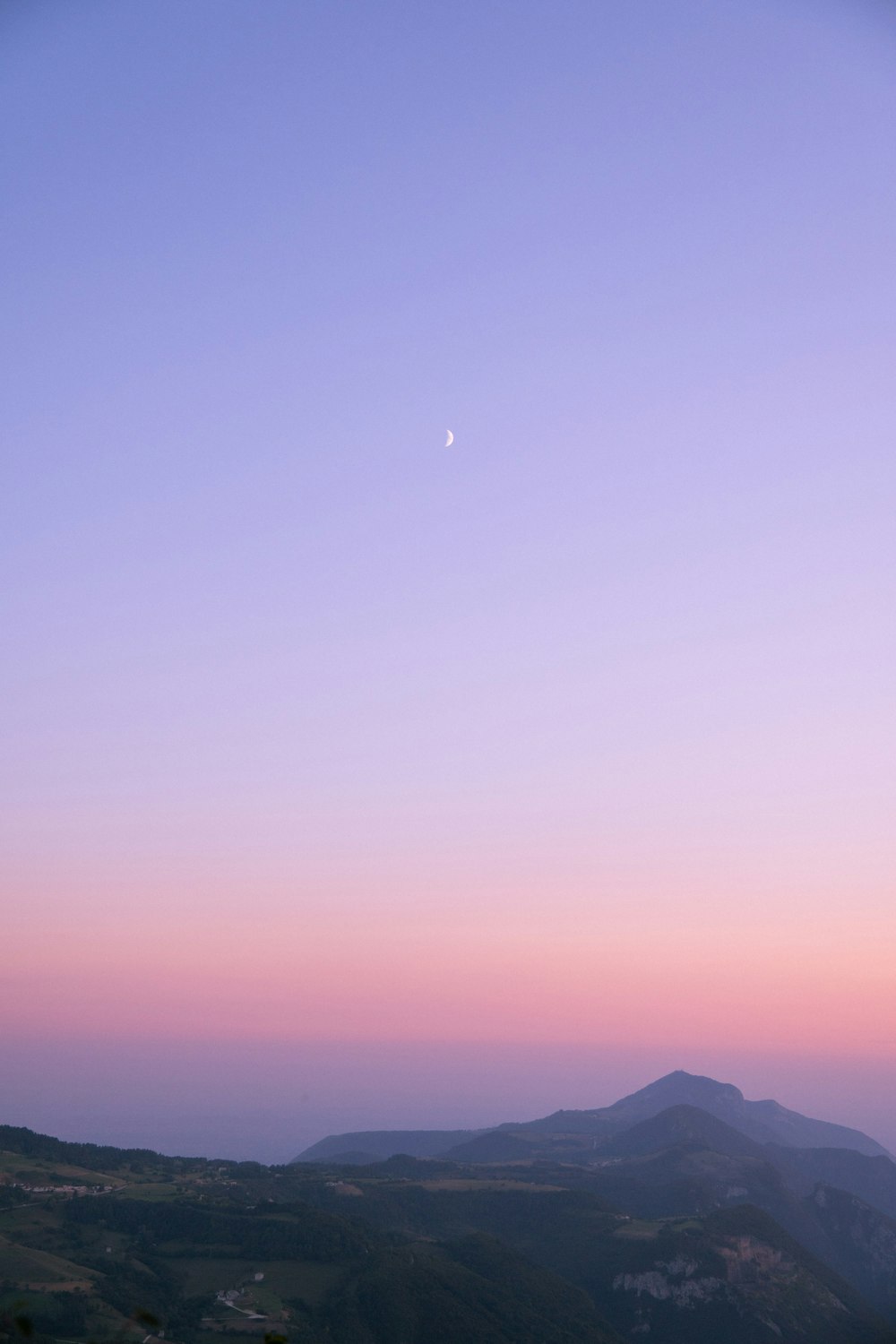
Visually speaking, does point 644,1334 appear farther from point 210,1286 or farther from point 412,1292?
point 210,1286

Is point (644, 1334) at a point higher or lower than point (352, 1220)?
lower

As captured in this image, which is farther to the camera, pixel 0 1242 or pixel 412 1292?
pixel 412 1292

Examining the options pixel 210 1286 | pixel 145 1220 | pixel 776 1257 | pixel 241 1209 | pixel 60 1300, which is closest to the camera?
pixel 60 1300

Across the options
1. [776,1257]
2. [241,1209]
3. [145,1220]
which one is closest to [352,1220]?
[241,1209]

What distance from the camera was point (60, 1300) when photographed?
110 meters

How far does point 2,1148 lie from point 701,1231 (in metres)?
127

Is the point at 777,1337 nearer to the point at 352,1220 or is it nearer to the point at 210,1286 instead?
the point at 352,1220

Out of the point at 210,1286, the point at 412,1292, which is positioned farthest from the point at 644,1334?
the point at 210,1286

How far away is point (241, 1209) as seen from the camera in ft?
544

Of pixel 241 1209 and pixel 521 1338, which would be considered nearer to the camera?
pixel 521 1338

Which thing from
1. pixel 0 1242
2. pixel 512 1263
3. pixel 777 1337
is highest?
pixel 0 1242

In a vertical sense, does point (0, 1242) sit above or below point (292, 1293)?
above

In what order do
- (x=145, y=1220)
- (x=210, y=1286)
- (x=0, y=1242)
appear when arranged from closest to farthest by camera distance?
1. (x=0, y=1242)
2. (x=210, y=1286)
3. (x=145, y=1220)

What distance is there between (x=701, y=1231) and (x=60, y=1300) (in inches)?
4638
